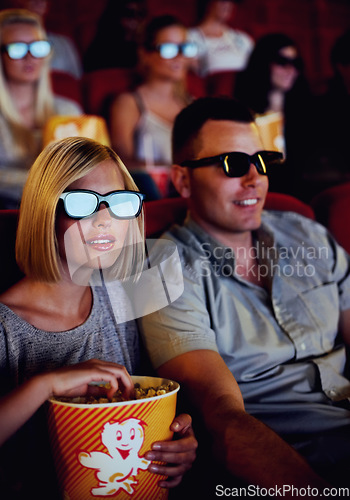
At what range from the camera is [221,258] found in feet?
2.84

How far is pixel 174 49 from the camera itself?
72.2 inches

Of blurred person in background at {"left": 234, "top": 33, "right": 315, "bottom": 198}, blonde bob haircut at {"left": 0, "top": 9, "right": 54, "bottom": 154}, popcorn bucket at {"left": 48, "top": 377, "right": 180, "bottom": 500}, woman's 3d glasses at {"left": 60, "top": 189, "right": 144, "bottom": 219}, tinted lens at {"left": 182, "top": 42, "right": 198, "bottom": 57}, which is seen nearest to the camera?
popcorn bucket at {"left": 48, "top": 377, "right": 180, "bottom": 500}

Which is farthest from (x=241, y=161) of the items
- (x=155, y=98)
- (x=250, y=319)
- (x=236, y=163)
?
→ (x=155, y=98)

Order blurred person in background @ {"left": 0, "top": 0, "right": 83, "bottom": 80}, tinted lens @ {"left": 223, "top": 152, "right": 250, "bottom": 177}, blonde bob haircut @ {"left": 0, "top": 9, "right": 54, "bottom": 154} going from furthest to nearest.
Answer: blurred person in background @ {"left": 0, "top": 0, "right": 83, "bottom": 80} → blonde bob haircut @ {"left": 0, "top": 9, "right": 54, "bottom": 154} → tinted lens @ {"left": 223, "top": 152, "right": 250, "bottom": 177}

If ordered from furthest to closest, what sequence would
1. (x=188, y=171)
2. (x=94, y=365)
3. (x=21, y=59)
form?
(x=21, y=59)
(x=188, y=171)
(x=94, y=365)

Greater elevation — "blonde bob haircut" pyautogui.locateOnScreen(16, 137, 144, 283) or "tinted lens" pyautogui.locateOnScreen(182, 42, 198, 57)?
"tinted lens" pyautogui.locateOnScreen(182, 42, 198, 57)

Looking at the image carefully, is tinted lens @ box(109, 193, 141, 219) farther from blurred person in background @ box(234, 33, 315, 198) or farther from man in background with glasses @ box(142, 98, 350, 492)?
blurred person in background @ box(234, 33, 315, 198)

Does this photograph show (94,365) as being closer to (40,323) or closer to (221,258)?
(40,323)

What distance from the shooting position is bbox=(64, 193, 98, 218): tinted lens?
62 cm

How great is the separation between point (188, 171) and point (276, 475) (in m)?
0.51

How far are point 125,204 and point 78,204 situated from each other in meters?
0.06

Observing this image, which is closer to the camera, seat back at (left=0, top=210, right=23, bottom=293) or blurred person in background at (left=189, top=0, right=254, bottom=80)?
seat back at (left=0, top=210, right=23, bottom=293)

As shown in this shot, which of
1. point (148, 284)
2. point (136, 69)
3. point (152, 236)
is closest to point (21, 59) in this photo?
point (136, 69)

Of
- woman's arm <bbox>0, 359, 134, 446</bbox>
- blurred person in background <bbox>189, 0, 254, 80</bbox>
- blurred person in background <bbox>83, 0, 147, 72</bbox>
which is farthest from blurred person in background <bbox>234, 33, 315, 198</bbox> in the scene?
woman's arm <bbox>0, 359, 134, 446</bbox>
